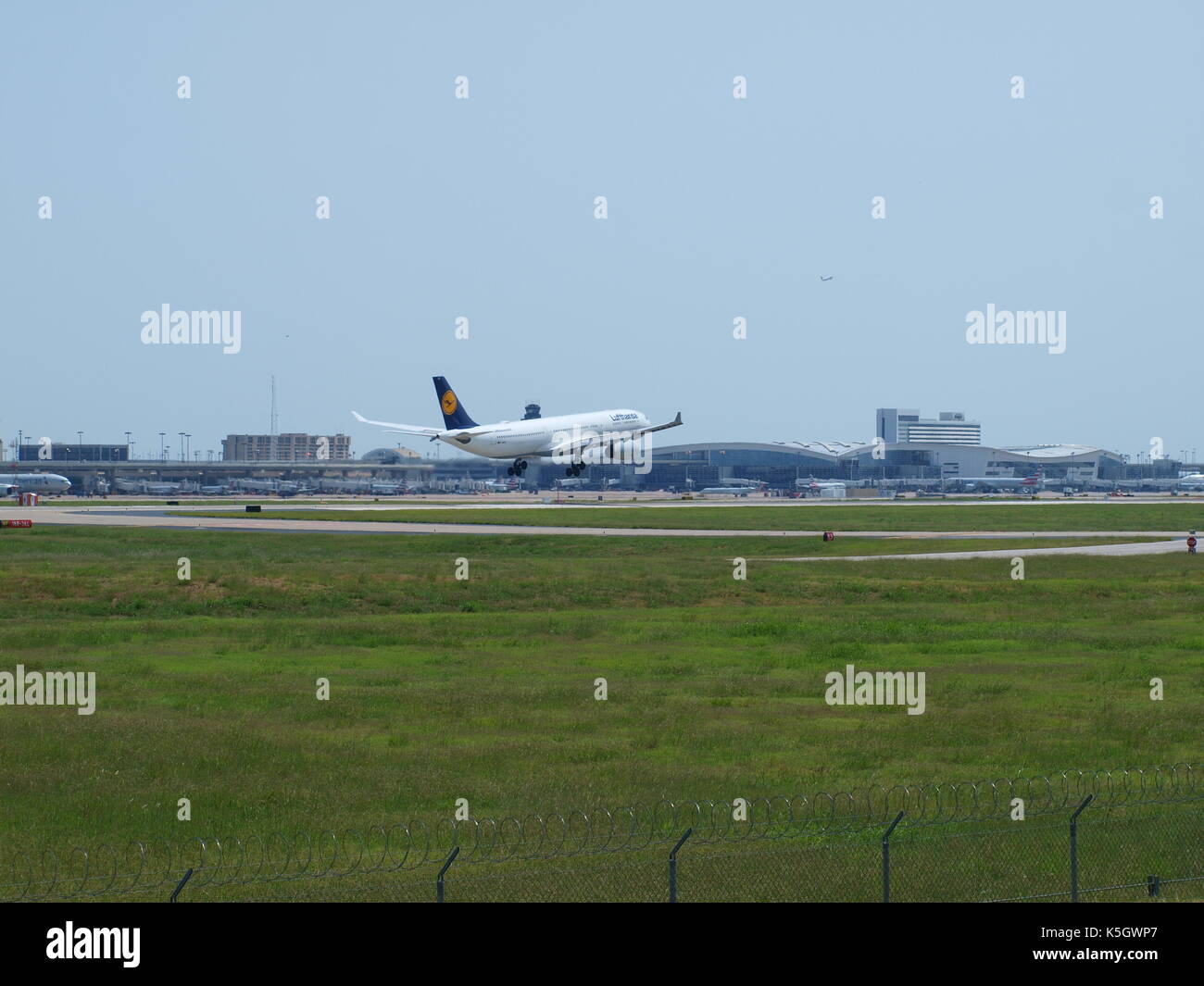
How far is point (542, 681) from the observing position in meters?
41.1

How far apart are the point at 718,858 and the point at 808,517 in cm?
12086

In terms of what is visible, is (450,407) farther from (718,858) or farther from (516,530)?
(718,858)

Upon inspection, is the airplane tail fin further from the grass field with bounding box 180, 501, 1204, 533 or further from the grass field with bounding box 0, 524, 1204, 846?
the grass field with bounding box 0, 524, 1204, 846

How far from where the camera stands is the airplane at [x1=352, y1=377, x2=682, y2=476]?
134875mm

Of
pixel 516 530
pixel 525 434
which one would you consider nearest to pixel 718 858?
Result: pixel 516 530

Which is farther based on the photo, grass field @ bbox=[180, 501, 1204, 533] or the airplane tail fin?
the airplane tail fin

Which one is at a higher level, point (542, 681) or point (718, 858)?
point (718, 858)

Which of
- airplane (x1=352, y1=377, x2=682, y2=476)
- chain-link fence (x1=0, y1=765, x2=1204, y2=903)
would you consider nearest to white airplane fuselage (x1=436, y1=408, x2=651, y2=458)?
airplane (x1=352, y1=377, x2=682, y2=476)

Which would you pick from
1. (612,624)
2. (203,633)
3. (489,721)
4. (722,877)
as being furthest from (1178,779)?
(203,633)

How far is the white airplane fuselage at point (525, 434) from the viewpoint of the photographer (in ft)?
442

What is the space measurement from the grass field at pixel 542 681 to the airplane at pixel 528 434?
55.1 meters

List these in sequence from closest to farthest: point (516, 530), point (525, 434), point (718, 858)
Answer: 1. point (718, 858)
2. point (516, 530)
3. point (525, 434)

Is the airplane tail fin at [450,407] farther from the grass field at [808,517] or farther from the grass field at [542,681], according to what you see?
the grass field at [542,681]
